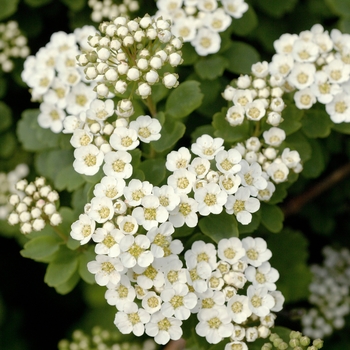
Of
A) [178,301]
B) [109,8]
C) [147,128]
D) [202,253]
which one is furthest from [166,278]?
[109,8]

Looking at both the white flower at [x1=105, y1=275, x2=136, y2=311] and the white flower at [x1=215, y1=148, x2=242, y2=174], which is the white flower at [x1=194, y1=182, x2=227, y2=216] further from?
the white flower at [x1=105, y1=275, x2=136, y2=311]

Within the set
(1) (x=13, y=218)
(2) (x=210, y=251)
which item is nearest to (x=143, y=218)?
(2) (x=210, y=251)

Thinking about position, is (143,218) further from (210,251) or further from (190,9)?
(190,9)

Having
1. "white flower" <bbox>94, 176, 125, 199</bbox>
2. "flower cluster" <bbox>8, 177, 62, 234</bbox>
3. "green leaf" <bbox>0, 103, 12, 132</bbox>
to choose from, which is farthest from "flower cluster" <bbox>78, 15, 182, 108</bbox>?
"green leaf" <bbox>0, 103, 12, 132</bbox>

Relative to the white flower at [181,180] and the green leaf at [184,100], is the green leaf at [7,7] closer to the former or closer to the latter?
the green leaf at [184,100]

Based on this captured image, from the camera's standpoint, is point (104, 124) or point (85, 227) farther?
point (104, 124)

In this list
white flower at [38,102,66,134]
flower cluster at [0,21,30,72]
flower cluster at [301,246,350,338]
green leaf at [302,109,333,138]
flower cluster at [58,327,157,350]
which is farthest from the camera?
flower cluster at [301,246,350,338]

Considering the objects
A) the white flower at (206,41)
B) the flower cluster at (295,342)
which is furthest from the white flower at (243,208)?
the white flower at (206,41)
